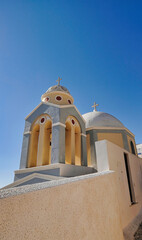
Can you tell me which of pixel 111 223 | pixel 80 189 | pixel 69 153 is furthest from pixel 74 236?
pixel 69 153

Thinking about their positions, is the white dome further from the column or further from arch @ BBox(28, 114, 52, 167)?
the column

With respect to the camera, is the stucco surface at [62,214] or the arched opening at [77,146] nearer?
the stucco surface at [62,214]

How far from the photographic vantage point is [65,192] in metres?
1.82

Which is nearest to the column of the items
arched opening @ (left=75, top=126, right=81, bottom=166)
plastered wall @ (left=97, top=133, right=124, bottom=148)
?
arched opening @ (left=75, top=126, right=81, bottom=166)

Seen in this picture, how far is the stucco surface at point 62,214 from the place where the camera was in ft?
3.88

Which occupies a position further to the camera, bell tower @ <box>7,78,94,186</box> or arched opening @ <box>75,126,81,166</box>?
arched opening @ <box>75,126,81,166</box>

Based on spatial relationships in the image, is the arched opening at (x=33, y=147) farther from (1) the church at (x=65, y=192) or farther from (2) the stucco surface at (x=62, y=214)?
(2) the stucco surface at (x=62, y=214)

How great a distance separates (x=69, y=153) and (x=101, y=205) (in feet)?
18.8

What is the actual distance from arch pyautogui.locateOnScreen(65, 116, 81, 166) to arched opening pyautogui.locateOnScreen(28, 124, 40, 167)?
1767 millimetres

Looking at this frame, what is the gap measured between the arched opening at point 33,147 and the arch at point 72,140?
1767 mm

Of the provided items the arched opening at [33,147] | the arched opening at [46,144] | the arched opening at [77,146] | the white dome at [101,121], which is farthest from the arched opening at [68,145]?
the white dome at [101,121]

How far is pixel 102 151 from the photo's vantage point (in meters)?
4.42

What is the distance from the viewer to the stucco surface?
1.18 metres

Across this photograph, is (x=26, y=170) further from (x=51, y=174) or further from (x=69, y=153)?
(x=69, y=153)
